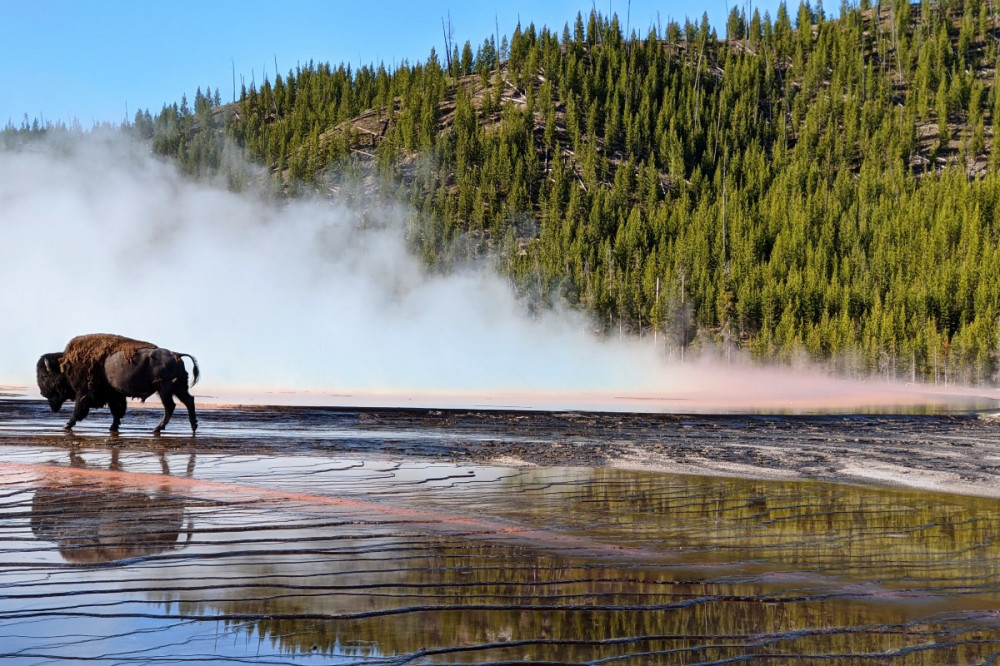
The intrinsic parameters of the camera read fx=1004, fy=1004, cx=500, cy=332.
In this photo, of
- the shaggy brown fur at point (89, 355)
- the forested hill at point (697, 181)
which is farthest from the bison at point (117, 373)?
the forested hill at point (697, 181)

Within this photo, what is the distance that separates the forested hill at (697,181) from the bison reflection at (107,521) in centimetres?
10022

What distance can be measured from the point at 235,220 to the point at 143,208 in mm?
22771

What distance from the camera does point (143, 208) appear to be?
88000 mm

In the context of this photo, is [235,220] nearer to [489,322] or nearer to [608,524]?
[489,322]

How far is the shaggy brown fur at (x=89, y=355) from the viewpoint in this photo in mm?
20984

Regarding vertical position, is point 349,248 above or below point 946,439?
above

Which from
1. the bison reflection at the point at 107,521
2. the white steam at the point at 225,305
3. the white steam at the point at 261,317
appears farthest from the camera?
the white steam at the point at 225,305

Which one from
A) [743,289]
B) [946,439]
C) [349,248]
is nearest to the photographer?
[946,439]

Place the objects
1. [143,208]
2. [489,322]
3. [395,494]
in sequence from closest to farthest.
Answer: [395,494], [143,208], [489,322]

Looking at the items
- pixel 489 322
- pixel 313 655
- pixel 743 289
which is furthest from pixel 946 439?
pixel 743 289

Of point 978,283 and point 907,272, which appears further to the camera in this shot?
point 907,272

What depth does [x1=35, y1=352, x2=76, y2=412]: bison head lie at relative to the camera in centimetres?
2236

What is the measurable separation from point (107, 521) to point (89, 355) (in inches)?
505

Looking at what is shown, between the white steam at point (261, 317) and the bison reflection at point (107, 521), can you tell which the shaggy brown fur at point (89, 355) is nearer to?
the bison reflection at point (107, 521)
